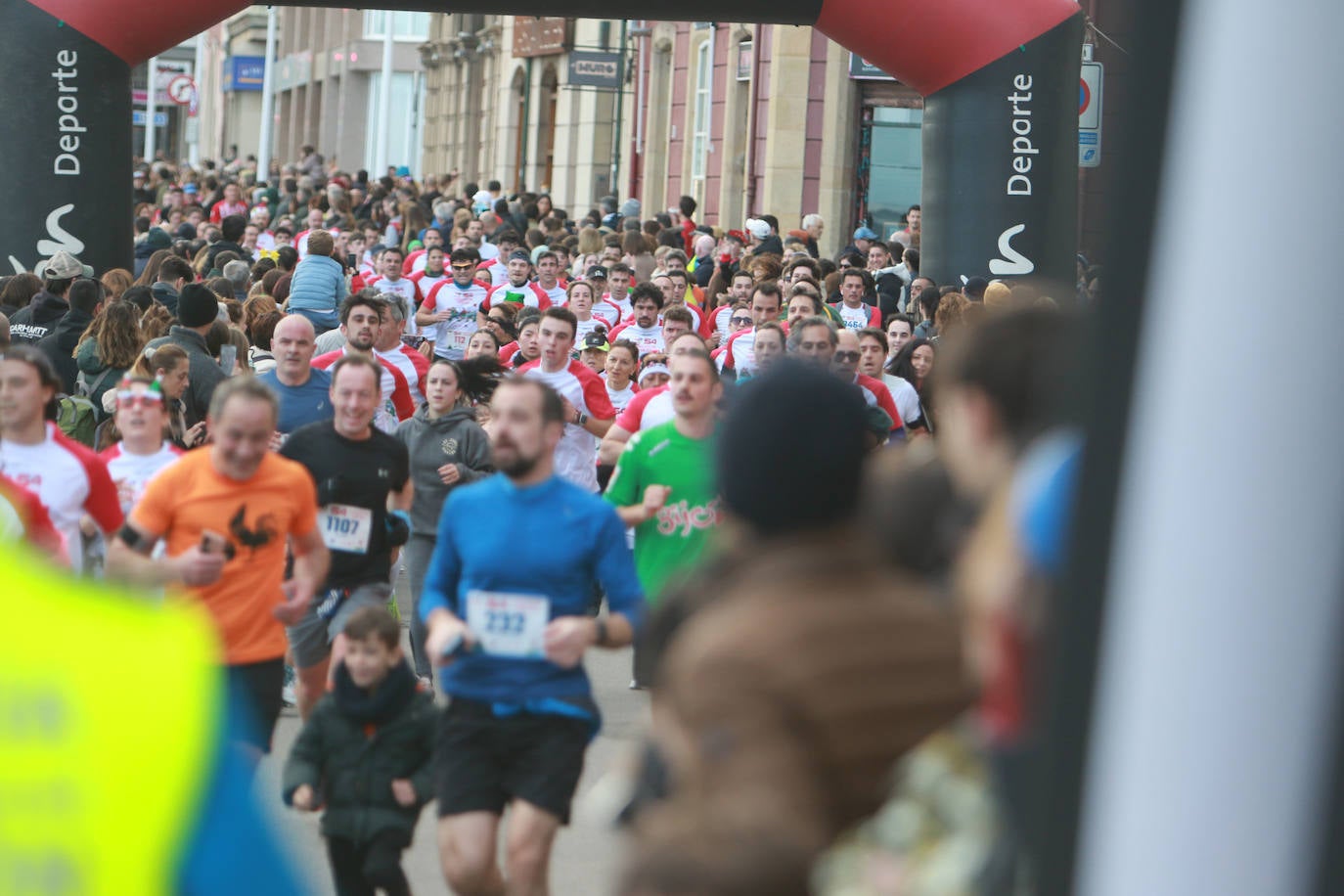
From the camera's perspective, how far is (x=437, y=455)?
8.52m

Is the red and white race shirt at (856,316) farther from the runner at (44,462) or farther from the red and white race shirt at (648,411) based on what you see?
the runner at (44,462)

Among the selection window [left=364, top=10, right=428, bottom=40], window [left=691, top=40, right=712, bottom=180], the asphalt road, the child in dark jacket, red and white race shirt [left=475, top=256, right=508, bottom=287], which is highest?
window [left=364, top=10, right=428, bottom=40]

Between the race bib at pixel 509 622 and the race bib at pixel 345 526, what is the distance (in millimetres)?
2040

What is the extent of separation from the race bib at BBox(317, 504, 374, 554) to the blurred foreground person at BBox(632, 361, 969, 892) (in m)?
4.90

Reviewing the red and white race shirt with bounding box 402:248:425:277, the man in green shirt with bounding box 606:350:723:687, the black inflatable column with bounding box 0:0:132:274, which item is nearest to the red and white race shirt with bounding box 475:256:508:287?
the red and white race shirt with bounding box 402:248:425:277

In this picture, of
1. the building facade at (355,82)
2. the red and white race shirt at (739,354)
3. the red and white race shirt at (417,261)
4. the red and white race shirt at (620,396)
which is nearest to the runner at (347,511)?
the red and white race shirt at (620,396)

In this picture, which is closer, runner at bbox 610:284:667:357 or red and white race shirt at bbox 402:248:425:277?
runner at bbox 610:284:667:357

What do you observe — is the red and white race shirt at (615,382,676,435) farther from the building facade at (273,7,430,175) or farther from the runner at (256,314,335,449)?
the building facade at (273,7,430,175)

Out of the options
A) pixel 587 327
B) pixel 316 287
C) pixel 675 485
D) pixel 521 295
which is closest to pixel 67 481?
pixel 675 485

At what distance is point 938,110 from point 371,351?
21.1 feet

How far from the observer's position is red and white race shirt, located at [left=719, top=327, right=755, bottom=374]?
446 inches

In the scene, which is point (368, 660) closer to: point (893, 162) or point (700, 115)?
point (893, 162)

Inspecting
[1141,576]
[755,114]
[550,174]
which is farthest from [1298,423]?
[550,174]

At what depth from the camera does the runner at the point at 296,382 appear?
346 inches
